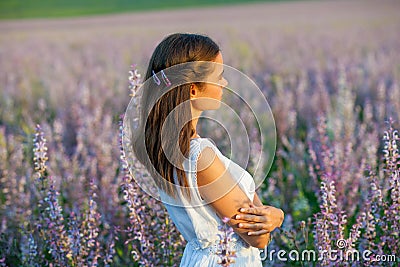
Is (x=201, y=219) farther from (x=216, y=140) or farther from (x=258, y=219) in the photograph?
(x=216, y=140)

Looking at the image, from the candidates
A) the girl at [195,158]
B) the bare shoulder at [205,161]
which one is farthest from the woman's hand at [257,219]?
the bare shoulder at [205,161]

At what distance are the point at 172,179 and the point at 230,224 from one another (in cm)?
27

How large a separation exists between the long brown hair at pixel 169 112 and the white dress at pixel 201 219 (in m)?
0.05

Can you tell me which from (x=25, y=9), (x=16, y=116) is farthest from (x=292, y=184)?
(x=25, y=9)

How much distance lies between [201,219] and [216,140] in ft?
9.31

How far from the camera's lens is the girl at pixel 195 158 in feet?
6.89

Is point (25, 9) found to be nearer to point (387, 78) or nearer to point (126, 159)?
point (387, 78)

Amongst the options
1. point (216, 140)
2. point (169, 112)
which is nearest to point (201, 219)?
point (169, 112)

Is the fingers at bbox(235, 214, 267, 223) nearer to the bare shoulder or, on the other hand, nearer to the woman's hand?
the woman's hand

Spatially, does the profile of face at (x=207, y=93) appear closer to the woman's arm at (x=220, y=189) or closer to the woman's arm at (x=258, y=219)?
the woman's arm at (x=220, y=189)

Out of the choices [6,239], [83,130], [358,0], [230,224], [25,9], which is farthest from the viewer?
[25,9]

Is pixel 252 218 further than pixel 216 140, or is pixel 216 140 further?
pixel 216 140

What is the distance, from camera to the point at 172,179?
222 cm

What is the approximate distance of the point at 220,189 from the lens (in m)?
2.09
